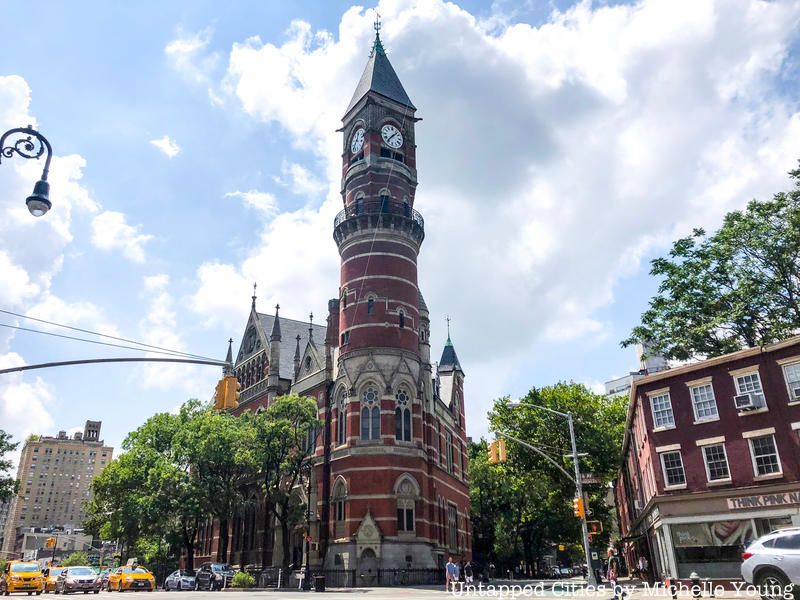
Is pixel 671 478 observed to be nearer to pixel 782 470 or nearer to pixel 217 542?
pixel 782 470

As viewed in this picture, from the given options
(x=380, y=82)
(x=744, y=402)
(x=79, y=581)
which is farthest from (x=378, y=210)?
(x=79, y=581)

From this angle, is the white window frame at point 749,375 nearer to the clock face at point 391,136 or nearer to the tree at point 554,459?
the tree at point 554,459

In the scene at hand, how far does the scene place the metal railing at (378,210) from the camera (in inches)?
1872

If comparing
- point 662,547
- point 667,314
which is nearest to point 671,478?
point 662,547

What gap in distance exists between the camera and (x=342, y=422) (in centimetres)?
4331

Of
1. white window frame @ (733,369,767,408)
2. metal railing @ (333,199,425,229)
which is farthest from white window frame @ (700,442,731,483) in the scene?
metal railing @ (333,199,425,229)

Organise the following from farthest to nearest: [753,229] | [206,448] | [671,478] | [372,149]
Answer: [372,149]
[206,448]
[753,229]
[671,478]

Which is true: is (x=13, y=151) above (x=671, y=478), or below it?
above

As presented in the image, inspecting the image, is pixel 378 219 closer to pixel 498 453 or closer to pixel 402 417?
pixel 402 417

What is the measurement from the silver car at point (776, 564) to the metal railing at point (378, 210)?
33.8 meters

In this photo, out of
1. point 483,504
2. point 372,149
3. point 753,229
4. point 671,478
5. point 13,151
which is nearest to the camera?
point 13,151

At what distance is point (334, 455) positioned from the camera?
4250cm

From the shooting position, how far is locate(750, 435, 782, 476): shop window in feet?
87.6

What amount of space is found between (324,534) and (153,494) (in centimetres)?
1132
